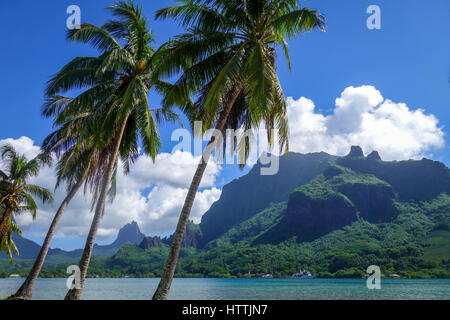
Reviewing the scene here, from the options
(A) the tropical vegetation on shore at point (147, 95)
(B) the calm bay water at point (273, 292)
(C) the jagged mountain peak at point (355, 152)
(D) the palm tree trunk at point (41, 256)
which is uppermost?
(C) the jagged mountain peak at point (355, 152)

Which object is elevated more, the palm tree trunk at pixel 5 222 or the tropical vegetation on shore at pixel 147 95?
the tropical vegetation on shore at pixel 147 95

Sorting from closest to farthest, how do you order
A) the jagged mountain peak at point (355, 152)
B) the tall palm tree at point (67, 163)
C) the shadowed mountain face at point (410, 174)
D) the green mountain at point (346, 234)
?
the tall palm tree at point (67, 163)
the green mountain at point (346, 234)
the shadowed mountain face at point (410, 174)
the jagged mountain peak at point (355, 152)

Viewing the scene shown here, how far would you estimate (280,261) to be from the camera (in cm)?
11319

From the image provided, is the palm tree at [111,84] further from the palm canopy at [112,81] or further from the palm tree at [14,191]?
the palm tree at [14,191]

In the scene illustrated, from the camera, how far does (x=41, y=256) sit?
12.6 m

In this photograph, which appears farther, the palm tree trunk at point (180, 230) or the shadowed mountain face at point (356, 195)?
the shadowed mountain face at point (356, 195)

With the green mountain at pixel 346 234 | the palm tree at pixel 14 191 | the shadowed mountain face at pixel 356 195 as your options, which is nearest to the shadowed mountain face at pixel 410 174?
the shadowed mountain face at pixel 356 195

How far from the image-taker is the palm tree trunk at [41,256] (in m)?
12.1

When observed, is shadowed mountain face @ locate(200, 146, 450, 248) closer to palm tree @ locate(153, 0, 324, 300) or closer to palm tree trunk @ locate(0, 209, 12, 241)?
palm tree trunk @ locate(0, 209, 12, 241)

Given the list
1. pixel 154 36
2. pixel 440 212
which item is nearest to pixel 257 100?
pixel 154 36

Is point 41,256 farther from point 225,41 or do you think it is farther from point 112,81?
point 225,41

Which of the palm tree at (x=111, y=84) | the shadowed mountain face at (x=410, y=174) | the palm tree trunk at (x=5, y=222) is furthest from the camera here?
the shadowed mountain face at (x=410, y=174)

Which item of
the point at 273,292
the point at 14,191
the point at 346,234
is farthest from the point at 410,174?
the point at 14,191
